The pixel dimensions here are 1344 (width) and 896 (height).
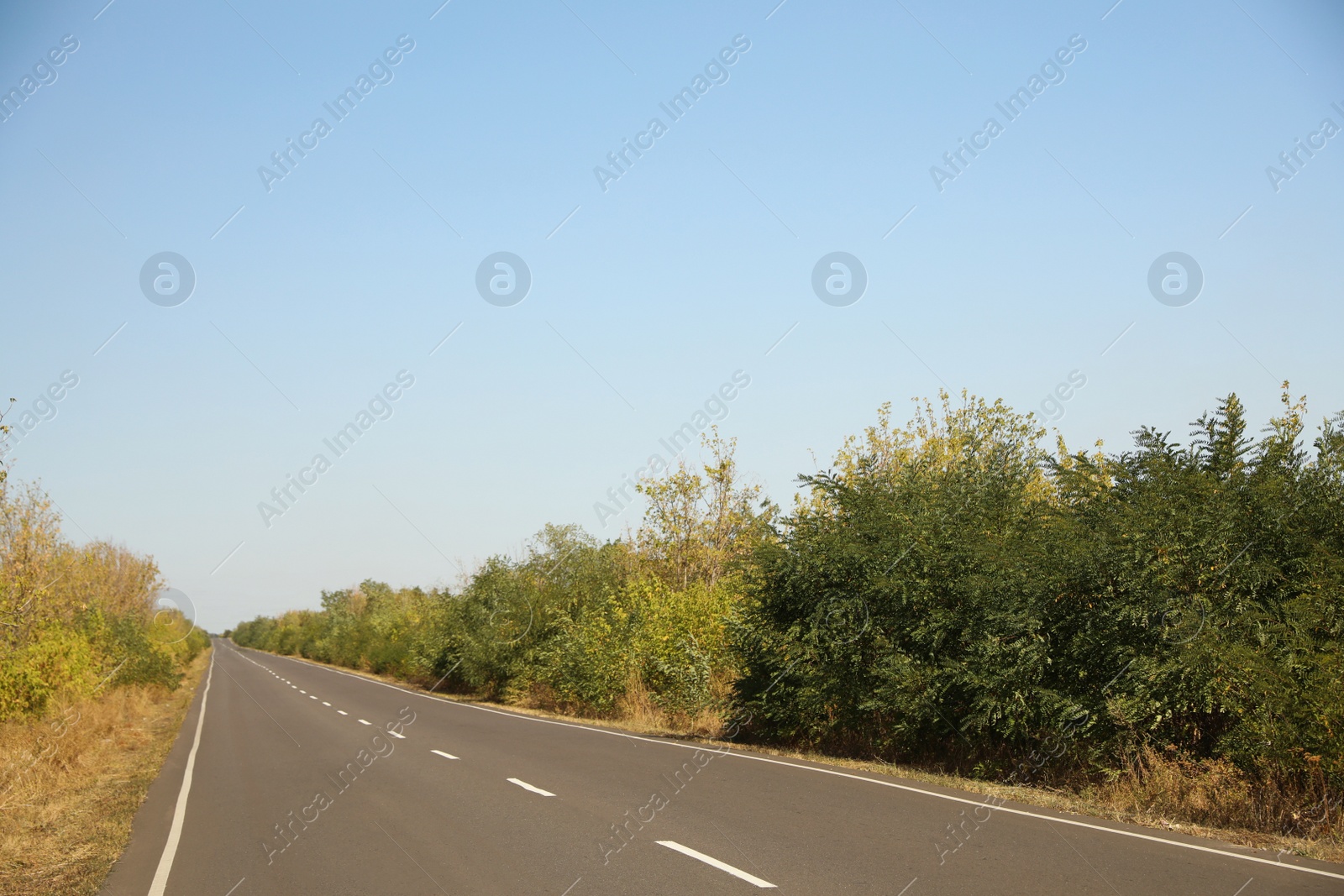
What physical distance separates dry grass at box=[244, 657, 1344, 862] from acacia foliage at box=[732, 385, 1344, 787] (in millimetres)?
292

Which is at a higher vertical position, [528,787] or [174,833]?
[174,833]

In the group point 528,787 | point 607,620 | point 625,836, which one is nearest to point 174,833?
point 528,787

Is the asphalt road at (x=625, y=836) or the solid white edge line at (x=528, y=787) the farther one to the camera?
the solid white edge line at (x=528, y=787)

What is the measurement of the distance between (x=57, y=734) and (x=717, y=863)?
48.3 feet

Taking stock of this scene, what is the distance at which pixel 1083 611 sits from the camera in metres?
12.8

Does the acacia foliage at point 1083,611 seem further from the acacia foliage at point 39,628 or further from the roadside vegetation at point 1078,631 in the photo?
the acacia foliage at point 39,628

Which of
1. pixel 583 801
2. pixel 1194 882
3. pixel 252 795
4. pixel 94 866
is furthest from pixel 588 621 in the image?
pixel 1194 882

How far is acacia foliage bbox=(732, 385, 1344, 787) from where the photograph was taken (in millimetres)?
10461

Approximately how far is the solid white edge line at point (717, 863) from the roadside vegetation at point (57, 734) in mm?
5127

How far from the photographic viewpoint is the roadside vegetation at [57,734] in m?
9.93

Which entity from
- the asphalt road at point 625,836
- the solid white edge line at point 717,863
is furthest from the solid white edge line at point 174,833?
the solid white edge line at point 717,863

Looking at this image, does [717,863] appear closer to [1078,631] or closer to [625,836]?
[625,836]

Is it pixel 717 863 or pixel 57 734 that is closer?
pixel 717 863

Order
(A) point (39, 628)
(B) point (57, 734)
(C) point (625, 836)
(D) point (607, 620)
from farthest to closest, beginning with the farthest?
Answer: (D) point (607, 620)
(A) point (39, 628)
(B) point (57, 734)
(C) point (625, 836)
